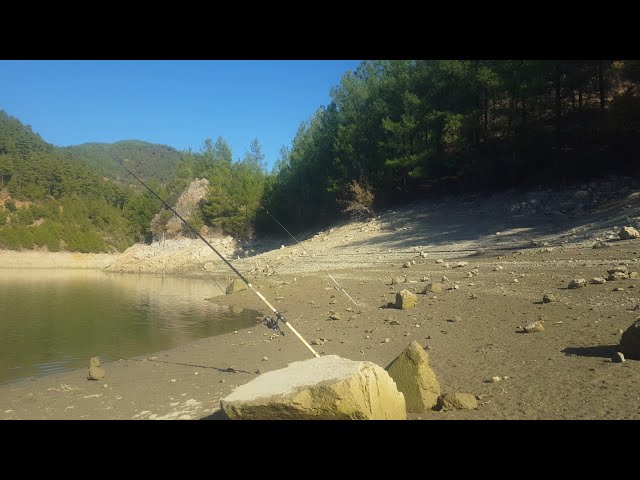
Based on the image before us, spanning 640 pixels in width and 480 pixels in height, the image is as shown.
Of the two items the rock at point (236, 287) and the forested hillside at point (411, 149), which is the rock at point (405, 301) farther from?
the rock at point (236, 287)

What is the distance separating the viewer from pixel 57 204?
77.9m

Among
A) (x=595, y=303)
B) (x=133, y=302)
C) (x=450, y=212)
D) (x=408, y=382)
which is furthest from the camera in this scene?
(x=450, y=212)

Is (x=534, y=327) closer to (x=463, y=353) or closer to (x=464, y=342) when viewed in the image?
(x=464, y=342)

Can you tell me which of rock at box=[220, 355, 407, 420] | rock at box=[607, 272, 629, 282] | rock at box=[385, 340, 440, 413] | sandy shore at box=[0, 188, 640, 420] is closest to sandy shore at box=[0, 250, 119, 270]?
sandy shore at box=[0, 188, 640, 420]

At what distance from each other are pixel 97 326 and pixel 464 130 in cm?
2403

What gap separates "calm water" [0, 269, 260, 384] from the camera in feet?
35.7

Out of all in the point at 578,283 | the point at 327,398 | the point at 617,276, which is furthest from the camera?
the point at 578,283

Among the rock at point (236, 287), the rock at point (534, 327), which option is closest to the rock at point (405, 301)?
the rock at point (534, 327)

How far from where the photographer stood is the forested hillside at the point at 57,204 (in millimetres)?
64875

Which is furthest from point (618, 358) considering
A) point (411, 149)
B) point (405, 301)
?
point (411, 149)
